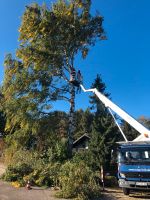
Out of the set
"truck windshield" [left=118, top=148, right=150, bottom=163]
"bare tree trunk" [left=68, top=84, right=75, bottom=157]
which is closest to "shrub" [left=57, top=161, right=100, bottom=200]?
"truck windshield" [left=118, top=148, right=150, bottom=163]

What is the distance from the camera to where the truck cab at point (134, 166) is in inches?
549

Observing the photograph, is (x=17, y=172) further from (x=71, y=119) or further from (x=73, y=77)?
(x=73, y=77)

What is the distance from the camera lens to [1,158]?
1155 inches

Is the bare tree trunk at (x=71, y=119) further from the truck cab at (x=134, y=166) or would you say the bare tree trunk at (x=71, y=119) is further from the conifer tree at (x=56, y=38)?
the truck cab at (x=134, y=166)

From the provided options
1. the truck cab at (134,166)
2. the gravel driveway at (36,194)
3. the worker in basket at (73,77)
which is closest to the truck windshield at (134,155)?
the truck cab at (134,166)

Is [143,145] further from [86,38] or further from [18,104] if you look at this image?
[86,38]

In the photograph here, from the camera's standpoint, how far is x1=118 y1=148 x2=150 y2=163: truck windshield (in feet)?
47.0

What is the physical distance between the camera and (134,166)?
1425cm

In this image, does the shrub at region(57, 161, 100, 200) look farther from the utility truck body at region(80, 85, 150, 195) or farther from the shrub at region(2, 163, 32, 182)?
the shrub at region(2, 163, 32, 182)

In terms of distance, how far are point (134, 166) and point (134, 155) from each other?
0.63 metres

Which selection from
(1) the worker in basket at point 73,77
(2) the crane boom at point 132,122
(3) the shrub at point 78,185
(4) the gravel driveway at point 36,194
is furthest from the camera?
(1) the worker in basket at point 73,77

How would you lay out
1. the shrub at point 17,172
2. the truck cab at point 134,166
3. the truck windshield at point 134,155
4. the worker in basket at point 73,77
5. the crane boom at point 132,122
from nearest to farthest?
the truck cab at point 134,166 < the truck windshield at point 134,155 < the crane boom at point 132,122 < the shrub at point 17,172 < the worker in basket at point 73,77

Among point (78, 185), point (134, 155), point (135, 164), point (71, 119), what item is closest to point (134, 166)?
point (135, 164)

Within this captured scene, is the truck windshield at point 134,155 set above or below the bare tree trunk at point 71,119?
below
